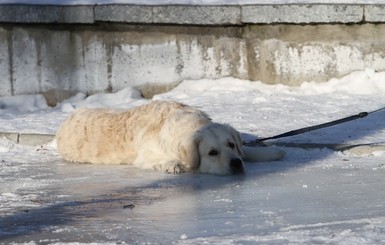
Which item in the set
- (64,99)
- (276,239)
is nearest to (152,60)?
(64,99)

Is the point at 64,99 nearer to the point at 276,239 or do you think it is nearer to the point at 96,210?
the point at 96,210

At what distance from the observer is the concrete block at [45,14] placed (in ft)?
40.6

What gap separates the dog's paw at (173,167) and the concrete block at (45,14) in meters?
4.58

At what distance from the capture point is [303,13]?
39.2ft

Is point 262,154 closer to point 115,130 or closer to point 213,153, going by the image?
point 213,153

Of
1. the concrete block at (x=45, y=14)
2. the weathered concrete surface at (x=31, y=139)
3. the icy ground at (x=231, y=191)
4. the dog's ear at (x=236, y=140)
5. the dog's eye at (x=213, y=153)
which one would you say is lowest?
the icy ground at (x=231, y=191)

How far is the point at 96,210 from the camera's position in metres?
6.59

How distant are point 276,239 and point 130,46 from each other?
7.32 meters

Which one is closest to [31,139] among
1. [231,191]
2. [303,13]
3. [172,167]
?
[172,167]

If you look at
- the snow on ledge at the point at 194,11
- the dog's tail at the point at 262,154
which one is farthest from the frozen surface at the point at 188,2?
the dog's tail at the point at 262,154

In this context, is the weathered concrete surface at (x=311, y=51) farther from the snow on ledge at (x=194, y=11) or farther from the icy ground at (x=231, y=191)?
the icy ground at (x=231, y=191)

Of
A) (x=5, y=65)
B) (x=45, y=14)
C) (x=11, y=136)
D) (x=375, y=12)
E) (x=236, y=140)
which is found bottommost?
(x=11, y=136)

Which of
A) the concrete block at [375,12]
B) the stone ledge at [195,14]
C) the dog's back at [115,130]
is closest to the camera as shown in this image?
the dog's back at [115,130]

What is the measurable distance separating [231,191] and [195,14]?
17.2 feet
